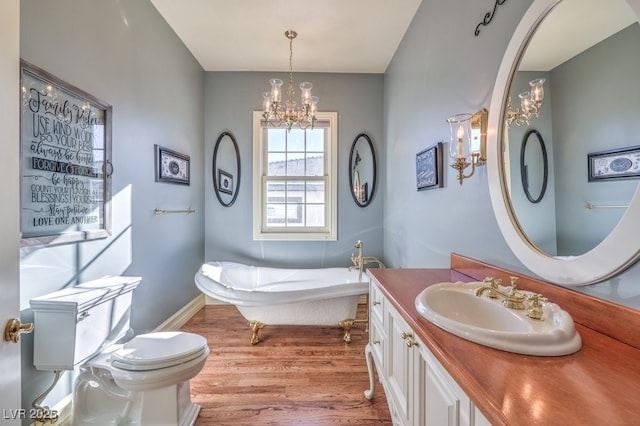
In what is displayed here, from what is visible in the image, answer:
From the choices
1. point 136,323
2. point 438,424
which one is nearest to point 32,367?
point 136,323

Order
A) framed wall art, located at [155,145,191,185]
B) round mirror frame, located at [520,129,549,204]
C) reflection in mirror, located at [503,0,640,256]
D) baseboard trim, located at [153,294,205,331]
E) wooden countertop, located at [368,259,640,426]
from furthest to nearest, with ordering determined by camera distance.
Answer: baseboard trim, located at [153,294,205,331], framed wall art, located at [155,145,191,185], round mirror frame, located at [520,129,549,204], reflection in mirror, located at [503,0,640,256], wooden countertop, located at [368,259,640,426]

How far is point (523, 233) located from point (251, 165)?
2.89 meters

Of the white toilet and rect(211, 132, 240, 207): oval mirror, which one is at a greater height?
rect(211, 132, 240, 207): oval mirror

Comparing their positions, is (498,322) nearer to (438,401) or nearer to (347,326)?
(438,401)

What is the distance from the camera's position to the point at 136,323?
2078 millimetres

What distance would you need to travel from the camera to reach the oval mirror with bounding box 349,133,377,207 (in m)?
3.37

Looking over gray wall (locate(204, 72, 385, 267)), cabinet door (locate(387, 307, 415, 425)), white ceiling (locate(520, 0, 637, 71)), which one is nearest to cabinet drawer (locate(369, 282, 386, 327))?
cabinet door (locate(387, 307, 415, 425))

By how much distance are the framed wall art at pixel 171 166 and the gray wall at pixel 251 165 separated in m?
0.47

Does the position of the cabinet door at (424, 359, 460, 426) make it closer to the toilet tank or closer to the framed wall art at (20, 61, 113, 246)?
the toilet tank

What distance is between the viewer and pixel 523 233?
3.72ft

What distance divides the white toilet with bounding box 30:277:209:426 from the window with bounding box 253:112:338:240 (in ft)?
6.41

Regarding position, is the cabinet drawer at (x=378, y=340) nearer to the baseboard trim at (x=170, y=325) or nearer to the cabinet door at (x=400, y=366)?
the cabinet door at (x=400, y=366)

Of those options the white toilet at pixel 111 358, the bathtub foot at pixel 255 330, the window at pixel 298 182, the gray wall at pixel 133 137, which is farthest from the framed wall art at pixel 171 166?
the bathtub foot at pixel 255 330

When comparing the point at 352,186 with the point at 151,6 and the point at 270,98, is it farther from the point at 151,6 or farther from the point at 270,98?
the point at 151,6
